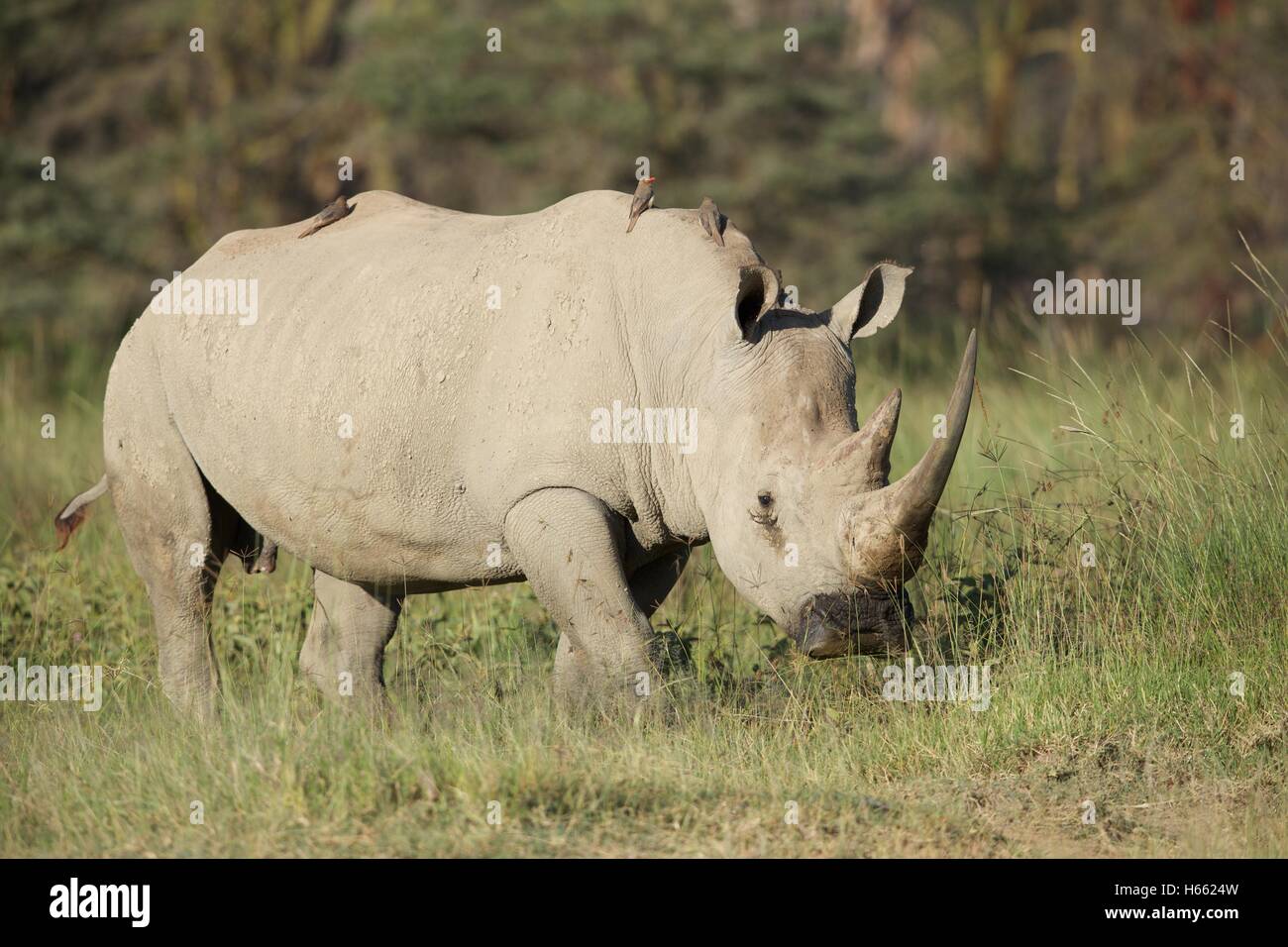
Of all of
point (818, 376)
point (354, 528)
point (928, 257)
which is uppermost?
point (928, 257)

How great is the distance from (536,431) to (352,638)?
5.30 ft

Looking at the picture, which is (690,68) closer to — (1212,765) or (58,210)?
(58,210)

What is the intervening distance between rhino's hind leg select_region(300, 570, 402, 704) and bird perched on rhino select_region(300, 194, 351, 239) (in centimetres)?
136

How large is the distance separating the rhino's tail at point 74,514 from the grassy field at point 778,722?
1.58ft

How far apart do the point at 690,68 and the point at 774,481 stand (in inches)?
517

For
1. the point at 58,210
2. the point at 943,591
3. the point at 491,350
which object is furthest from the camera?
the point at 58,210

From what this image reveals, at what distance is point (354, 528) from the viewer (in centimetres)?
590

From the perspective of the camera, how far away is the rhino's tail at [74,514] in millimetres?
6926
